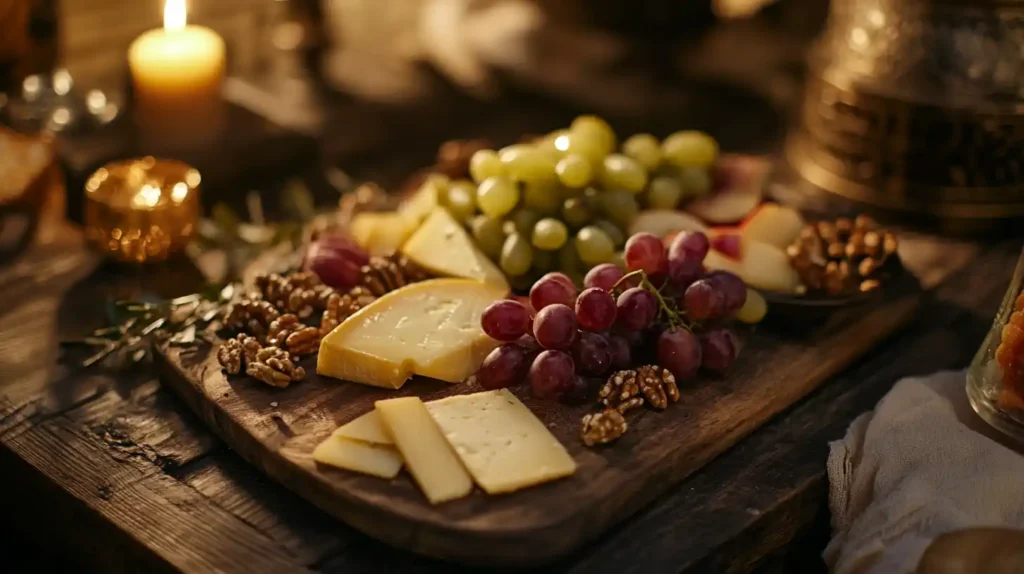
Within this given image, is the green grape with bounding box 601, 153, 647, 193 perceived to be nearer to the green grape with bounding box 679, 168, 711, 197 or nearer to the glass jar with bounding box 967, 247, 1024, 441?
the green grape with bounding box 679, 168, 711, 197

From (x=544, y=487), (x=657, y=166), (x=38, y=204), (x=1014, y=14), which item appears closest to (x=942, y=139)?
(x=1014, y=14)

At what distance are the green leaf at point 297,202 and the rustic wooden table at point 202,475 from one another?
165 millimetres

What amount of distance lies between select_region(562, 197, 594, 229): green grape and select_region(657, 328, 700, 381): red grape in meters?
0.20

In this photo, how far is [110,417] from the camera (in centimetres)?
97

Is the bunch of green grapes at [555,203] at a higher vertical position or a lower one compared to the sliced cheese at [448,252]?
higher

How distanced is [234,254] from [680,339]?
603 mm

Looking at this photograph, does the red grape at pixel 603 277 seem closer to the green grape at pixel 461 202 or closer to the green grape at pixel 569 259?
the green grape at pixel 569 259

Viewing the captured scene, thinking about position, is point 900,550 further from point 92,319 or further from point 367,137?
point 367,137

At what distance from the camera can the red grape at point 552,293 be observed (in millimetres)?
966

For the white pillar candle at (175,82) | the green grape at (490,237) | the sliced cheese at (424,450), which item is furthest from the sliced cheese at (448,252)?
the white pillar candle at (175,82)

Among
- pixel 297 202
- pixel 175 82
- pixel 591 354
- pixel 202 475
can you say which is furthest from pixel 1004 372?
pixel 175 82

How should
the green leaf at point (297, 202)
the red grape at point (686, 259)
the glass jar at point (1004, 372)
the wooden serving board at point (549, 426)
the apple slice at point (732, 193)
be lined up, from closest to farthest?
the wooden serving board at point (549, 426)
the glass jar at point (1004, 372)
the red grape at point (686, 259)
the apple slice at point (732, 193)
the green leaf at point (297, 202)

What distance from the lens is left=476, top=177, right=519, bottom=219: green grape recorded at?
1.10 metres

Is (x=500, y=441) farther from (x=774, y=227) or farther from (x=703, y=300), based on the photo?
(x=774, y=227)
